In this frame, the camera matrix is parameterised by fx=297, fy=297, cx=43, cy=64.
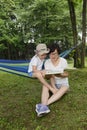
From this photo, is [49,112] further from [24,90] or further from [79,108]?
[24,90]

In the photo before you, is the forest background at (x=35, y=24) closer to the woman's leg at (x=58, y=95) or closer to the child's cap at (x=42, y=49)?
the child's cap at (x=42, y=49)

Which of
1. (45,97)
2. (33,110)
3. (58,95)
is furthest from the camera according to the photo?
(58,95)

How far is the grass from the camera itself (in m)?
3.43

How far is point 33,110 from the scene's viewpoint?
3.83 metres

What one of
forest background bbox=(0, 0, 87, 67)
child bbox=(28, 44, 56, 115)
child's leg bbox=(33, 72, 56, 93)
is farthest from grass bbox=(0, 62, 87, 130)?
forest background bbox=(0, 0, 87, 67)

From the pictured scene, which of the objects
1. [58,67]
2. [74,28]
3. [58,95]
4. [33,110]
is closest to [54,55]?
[58,67]

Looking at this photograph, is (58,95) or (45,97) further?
(58,95)

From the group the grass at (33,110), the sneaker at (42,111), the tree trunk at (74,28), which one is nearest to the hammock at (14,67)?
the grass at (33,110)

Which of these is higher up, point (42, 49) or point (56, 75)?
point (42, 49)

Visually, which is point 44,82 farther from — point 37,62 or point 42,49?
point 42,49

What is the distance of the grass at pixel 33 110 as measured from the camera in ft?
11.3

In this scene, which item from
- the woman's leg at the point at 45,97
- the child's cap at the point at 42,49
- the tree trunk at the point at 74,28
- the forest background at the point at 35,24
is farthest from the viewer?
the forest background at the point at 35,24

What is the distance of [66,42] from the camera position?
1856 cm

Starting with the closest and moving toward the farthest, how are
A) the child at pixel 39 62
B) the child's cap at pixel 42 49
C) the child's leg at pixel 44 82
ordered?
the child's leg at pixel 44 82
the child at pixel 39 62
the child's cap at pixel 42 49
